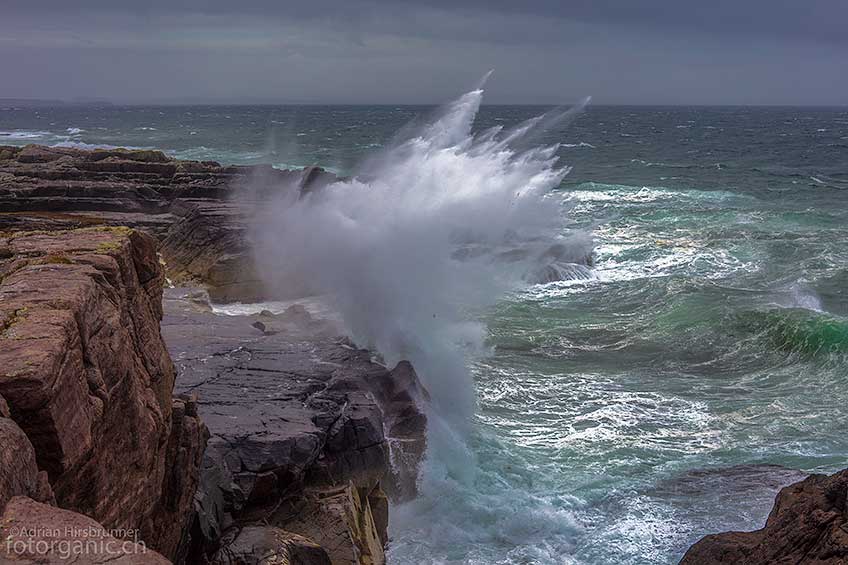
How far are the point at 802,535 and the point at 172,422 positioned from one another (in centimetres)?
582

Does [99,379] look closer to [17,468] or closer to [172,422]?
[17,468]

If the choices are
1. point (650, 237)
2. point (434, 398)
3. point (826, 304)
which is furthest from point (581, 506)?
point (650, 237)

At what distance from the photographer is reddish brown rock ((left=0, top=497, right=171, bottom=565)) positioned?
372 cm

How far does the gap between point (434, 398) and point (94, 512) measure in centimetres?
962

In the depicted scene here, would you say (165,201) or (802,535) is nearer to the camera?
(802,535)

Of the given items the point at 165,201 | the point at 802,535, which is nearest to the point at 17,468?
the point at 802,535

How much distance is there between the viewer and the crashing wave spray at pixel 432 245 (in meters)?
16.6

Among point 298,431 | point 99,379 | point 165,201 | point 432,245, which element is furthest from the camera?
point 165,201

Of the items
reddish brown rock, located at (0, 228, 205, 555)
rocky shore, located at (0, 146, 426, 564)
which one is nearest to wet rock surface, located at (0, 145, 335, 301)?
rocky shore, located at (0, 146, 426, 564)

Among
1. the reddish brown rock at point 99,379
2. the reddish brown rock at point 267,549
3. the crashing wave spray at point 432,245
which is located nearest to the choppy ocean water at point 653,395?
the crashing wave spray at point 432,245

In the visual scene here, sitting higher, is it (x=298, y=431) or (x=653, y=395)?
(x=298, y=431)

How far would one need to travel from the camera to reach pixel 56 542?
383cm

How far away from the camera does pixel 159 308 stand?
795 cm

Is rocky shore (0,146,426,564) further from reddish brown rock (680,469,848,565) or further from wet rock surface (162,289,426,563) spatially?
reddish brown rock (680,469,848,565)
